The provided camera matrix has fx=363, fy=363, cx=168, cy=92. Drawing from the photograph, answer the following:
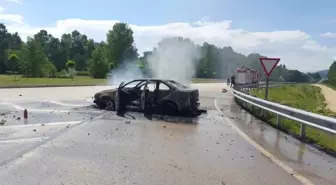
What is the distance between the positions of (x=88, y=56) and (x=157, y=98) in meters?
112

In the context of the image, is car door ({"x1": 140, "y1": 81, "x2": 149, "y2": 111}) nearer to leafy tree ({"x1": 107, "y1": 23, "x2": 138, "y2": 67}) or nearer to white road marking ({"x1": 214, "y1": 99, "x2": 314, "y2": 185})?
white road marking ({"x1": 214, "y1": 99, "x2": 314, "y2": 185})

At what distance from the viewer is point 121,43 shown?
333ft

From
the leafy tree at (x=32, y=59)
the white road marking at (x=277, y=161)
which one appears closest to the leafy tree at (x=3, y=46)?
the leafy tree at (x=32, y=59)

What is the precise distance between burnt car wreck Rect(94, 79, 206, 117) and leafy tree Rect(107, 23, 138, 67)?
275 ft

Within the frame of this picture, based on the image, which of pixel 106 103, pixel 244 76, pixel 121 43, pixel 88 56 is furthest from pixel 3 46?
pixel 106 103

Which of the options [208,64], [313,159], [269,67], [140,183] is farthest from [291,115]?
[208,64]

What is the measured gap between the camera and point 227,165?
6.41m

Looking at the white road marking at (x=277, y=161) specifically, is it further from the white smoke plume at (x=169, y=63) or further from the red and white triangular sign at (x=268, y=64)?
the white smoke plume at (x=169, y=63)

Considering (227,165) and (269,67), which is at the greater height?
(269,67)

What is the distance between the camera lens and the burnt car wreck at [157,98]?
1309cm

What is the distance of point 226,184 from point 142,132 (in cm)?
478

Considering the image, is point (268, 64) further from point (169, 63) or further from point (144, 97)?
point (169, 63)

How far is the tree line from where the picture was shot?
6241cm

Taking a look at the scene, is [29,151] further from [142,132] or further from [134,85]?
[134,85]
